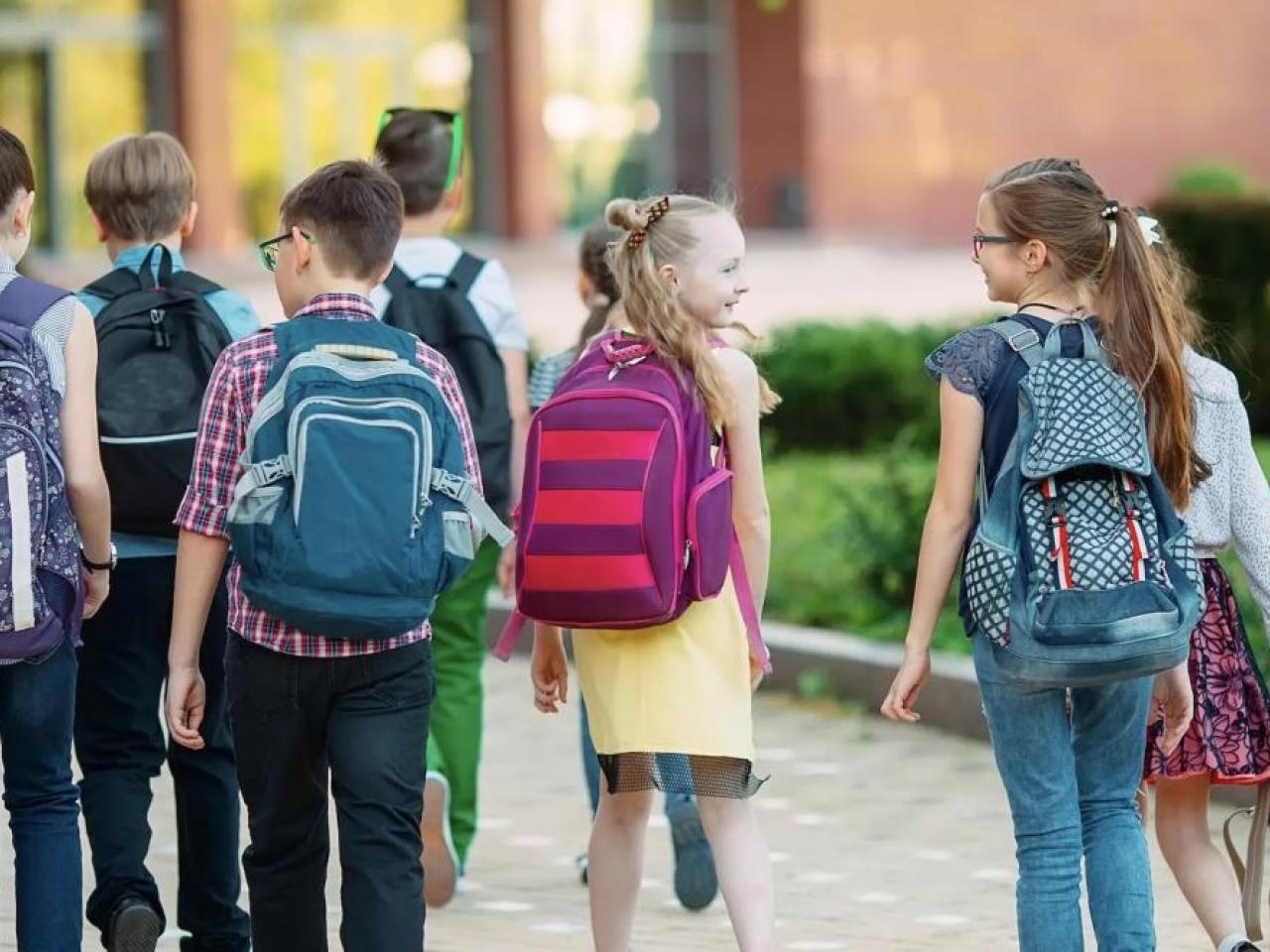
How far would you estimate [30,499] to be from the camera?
4215 mm

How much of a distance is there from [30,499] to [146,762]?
3.13 feet

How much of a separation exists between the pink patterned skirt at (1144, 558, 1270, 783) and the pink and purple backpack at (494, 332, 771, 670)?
3.66ft

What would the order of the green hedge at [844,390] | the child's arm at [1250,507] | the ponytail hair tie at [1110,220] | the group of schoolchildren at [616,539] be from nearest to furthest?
the group of schoolchildren at [616,539]
the ponytail hair tie at [1110,220]
the child's arm at [1250,507]
the green hedge at [844,390]

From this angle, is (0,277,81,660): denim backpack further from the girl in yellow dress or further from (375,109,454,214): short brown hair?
(375,109,454,214): short brown hair

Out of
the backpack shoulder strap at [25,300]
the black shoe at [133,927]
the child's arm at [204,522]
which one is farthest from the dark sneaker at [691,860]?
the backpack shoulder strap at [25,300]

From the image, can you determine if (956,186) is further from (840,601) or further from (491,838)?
(491,838)

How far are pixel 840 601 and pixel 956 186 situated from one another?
81.9 ft

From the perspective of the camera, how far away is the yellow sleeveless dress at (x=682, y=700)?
4410 mm

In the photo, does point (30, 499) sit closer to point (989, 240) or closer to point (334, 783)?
point (334, 783)

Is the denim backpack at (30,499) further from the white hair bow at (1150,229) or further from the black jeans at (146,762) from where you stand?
the white hair bow at (1150,229)

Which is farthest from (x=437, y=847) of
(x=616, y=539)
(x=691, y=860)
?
(x=616, y=539)

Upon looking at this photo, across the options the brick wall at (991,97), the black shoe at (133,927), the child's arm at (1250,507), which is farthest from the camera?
the brick wall at (991,97)

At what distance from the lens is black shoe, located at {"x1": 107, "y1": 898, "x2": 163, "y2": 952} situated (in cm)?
479

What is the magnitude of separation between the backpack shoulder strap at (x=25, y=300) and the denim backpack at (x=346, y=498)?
0.54 m
